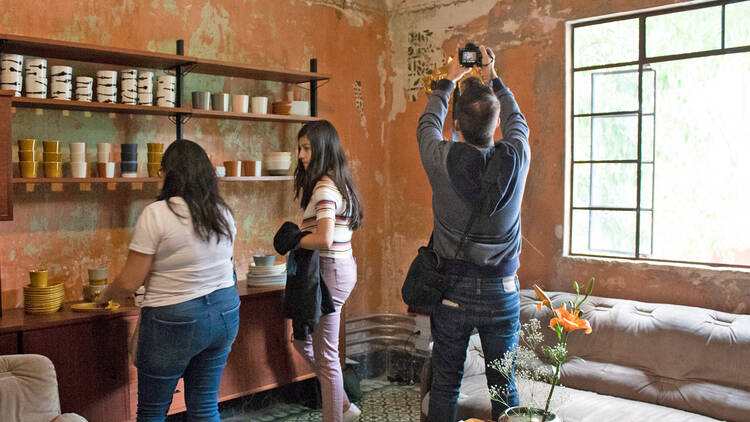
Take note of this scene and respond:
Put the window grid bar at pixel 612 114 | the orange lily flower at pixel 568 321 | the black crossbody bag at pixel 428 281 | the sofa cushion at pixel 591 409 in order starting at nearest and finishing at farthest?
the orange lily flower at pixel 568 321 → the black crossbody bag at pixel 428 281 → the sofa cushion at pixel 591 409 → the window grid bar at pixel 612 114

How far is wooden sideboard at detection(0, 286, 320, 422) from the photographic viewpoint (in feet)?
10.3

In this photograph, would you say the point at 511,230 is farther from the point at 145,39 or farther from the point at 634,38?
the point at 145,39

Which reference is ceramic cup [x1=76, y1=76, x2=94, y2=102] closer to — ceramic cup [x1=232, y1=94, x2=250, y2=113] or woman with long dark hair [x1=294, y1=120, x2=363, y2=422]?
ceramic cup [x1=232, y1=94, x2=250, y2=113]

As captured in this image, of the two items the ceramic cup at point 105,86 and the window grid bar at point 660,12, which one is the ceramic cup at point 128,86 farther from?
the window grid bar at point 660,12

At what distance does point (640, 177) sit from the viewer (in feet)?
13.0

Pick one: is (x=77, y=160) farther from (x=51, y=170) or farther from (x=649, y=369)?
(x=649, y=369)

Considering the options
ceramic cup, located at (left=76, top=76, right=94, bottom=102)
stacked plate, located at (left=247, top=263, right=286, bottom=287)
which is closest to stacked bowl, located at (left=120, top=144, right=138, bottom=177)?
ceramic cup, located at (left=76, top=76, right=94, bottom=102)

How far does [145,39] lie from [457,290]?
2667 mm

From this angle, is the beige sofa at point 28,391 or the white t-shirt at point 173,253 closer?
the beige sofa at point 28,391

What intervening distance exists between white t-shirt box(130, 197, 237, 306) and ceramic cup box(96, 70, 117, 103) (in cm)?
131

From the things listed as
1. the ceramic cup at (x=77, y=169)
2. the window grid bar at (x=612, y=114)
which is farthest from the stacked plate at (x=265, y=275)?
the window grid bar at (x=612, y=114)

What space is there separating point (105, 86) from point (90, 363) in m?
1.52

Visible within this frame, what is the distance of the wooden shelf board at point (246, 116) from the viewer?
388 cm

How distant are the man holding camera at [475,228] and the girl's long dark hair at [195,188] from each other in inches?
36.0
